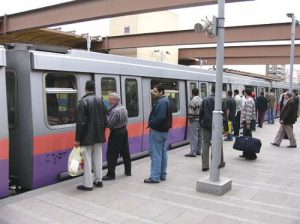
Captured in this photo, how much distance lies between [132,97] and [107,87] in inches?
41.8

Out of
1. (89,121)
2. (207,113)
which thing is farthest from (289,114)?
(89,121)

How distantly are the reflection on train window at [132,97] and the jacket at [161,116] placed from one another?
1973 millimetres

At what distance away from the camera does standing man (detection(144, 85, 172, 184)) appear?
688 cm

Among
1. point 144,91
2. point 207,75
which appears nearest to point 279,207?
point 144,91

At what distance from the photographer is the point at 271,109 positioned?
65.8ft

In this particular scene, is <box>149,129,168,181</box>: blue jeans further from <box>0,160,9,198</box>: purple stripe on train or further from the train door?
<box>0,160,9,198</box>: purple stripe on train

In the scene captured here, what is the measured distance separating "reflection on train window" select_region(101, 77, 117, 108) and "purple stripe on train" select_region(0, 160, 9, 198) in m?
2.74

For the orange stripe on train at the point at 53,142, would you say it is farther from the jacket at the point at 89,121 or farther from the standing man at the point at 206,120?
the standing man at the point at 206,120

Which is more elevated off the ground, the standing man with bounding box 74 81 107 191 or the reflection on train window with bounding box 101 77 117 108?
the reflection on train window with bounding box 101 77 117 108

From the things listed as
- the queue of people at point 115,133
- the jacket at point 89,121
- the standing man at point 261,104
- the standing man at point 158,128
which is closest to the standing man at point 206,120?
the queue of people at point 115,133

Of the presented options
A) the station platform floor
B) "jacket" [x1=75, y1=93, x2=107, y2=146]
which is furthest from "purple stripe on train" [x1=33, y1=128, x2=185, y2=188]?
"jacket" [x1=75, y1=93, x2=107, y2=146]

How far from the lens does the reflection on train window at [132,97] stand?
8836 millimetres

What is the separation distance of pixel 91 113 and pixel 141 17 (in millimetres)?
37038

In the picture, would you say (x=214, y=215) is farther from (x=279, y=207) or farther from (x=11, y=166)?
(x=11, y=166)
